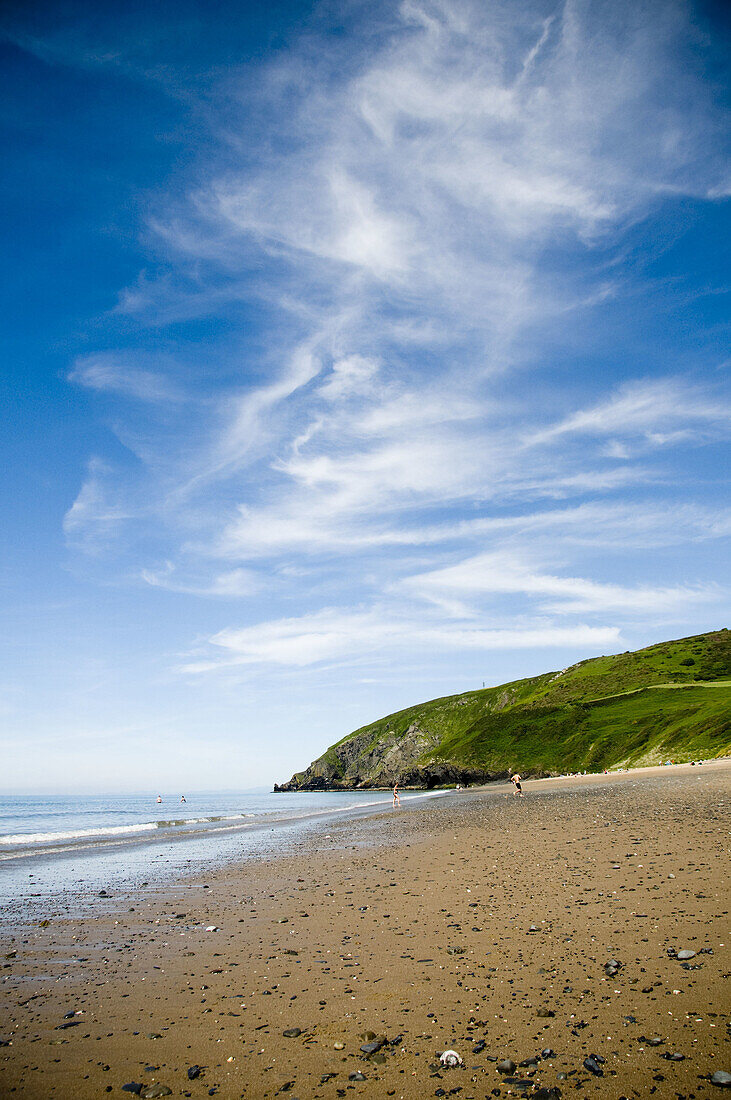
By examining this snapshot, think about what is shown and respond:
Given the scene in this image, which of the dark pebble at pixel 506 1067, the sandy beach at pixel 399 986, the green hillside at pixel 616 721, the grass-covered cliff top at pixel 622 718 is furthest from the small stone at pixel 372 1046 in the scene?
the green hillside at pixel 616 721

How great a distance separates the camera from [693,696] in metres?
99.9

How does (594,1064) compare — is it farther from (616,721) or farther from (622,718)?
(622,718)

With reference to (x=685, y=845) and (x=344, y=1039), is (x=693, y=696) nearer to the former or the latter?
(x=685, y=845)

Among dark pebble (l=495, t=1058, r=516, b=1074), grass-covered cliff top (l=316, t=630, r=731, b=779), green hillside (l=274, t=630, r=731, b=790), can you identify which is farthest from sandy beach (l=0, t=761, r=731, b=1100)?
green hillside (l=274, t=630, r=731, b=790)

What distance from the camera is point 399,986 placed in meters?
9.41

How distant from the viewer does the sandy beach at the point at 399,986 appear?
686 centimetres

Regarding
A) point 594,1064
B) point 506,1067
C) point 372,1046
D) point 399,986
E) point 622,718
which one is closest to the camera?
point 594,1064

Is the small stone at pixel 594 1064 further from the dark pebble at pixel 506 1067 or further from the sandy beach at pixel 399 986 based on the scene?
the dark pebble at pixel 506 1067

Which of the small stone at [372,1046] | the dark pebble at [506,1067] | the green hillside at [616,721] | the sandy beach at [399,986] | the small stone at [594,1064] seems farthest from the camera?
the green hillside at [616,721]

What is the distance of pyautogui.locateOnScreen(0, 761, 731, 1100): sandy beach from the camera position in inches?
270

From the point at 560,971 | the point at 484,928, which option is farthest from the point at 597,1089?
the point at 484,928

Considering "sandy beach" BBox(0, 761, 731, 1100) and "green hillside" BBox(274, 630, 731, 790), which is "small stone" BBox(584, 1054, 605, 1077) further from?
"green hillside" BBox(274, 630, 731, 790)

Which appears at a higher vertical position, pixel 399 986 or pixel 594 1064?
pixel 594 1064

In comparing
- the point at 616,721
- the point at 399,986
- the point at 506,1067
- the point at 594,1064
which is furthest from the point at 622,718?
the point at 506,1067
